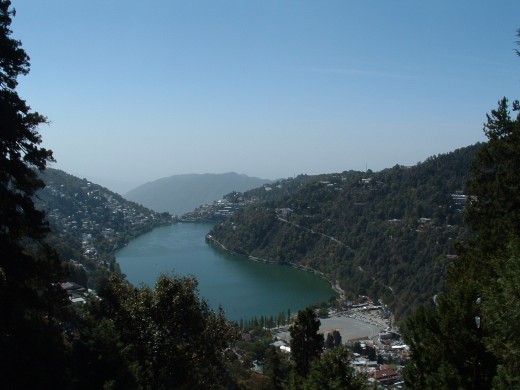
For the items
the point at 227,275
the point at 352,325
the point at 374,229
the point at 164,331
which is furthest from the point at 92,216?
the point at 164,331

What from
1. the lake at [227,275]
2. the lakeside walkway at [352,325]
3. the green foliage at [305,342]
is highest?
the green foliage at [305,342]

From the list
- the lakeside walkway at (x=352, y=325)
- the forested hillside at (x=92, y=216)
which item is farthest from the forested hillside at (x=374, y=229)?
the forested hillside at (x=92, y=216)

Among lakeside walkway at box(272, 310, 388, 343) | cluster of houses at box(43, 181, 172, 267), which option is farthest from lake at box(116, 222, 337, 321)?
lakeside walkway at box(272, 310, 388, 343)

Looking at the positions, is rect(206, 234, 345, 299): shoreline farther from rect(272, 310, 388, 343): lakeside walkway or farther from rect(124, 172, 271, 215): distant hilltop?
rect(124, 172, 271, 215): distant hilltop

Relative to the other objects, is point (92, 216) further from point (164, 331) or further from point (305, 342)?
point (164, 331)

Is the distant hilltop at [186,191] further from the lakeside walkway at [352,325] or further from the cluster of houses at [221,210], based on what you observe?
the lakeside walkway at [352,325]

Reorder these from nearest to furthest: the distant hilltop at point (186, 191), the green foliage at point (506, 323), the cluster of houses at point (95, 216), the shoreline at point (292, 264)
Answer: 1. the green foliage at point (506, 323)
2. the shoreline at point (292, 264)
3. the cluster of houses at point (95, 216)
4. the distant hilltop at point (186, 191)

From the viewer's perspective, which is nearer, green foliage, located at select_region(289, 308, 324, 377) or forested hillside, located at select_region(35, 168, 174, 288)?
green foliage, located at select_region(289, 308, 324, 377)
